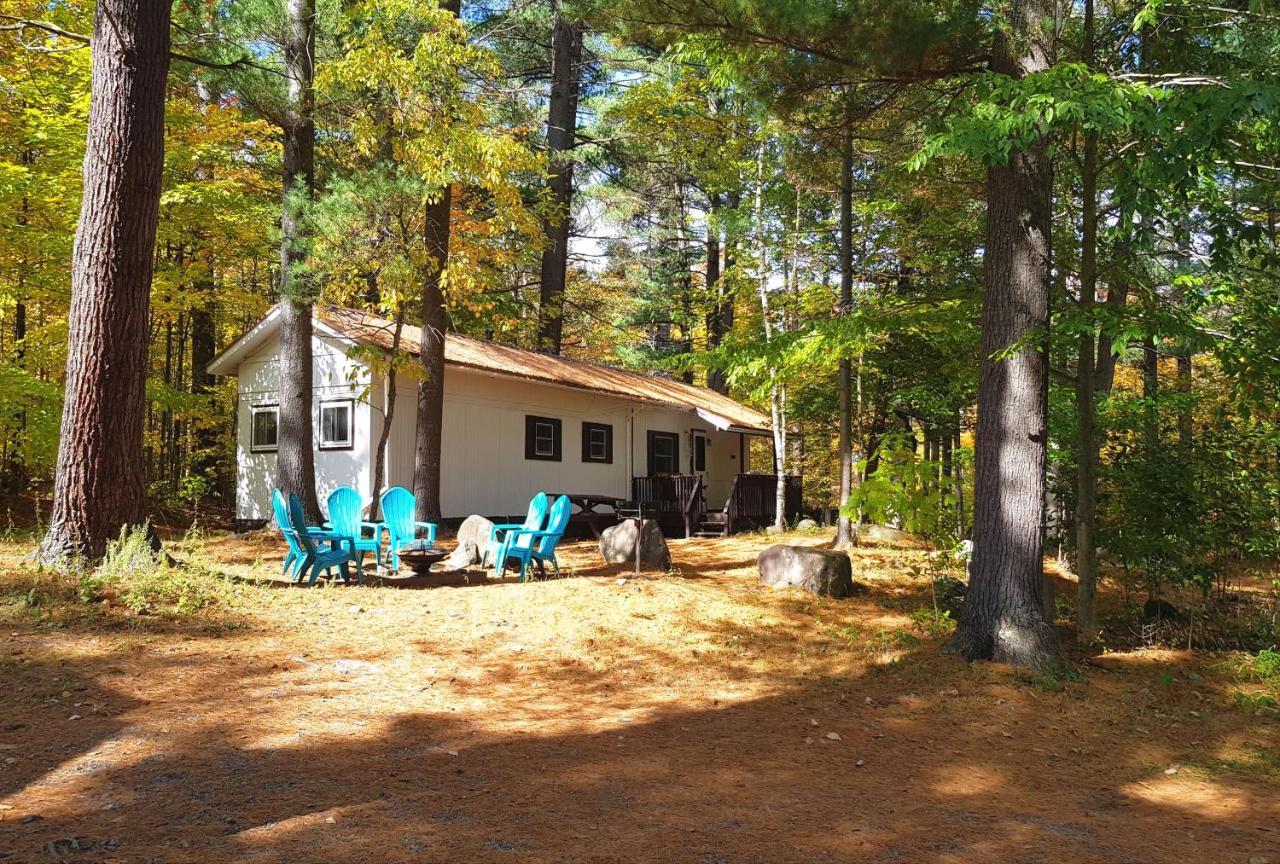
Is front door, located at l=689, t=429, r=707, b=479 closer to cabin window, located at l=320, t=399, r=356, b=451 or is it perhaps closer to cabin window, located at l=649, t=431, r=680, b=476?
cabin window, located at l=649, t=431, r=680, b=476

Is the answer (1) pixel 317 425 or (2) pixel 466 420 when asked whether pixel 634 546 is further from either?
(1) pixel 317 425

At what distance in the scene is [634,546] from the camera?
37.8 ft

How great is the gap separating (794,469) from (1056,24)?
59.9 feet

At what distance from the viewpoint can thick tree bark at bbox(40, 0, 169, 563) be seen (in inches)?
283

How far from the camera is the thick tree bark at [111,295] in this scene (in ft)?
23.6

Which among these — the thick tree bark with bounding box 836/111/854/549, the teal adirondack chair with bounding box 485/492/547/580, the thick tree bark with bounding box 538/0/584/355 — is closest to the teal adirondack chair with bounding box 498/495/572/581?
the teal adirondack chair with bounding box 485/492/547/580

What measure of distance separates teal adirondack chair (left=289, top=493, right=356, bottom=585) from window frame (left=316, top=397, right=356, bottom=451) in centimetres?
624

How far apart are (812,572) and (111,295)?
7783 mm

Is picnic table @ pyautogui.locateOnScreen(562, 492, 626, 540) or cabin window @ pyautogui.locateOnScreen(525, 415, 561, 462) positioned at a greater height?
cabin window @ pyautogui.locateOnScreen(525, 415, 561, 462)

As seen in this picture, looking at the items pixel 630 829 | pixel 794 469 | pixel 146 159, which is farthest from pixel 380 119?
pixel 794 469

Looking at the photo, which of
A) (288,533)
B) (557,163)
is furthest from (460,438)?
(557,163)

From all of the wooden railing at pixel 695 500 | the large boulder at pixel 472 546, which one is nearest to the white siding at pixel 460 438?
the wooden railing at pixel 695 500

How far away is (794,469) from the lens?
2439 centimetres

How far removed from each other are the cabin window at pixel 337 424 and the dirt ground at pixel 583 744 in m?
7.33
